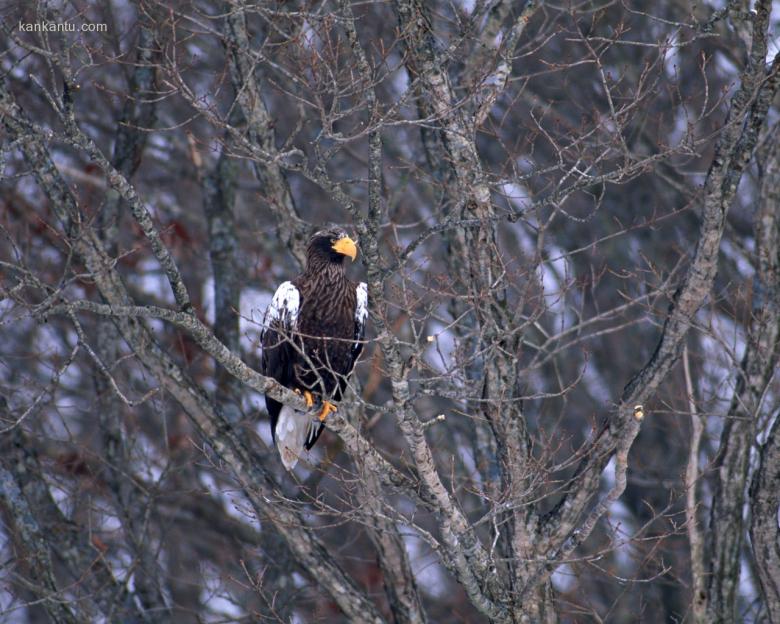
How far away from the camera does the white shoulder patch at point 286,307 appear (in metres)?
6.43

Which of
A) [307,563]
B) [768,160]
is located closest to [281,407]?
[307,563]

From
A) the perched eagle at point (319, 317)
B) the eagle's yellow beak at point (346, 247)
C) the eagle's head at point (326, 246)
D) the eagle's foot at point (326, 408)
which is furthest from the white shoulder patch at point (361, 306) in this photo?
the eagle's foot at point (326, 408)

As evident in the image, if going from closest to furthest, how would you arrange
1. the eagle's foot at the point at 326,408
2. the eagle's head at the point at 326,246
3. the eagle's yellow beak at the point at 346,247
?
1. the eagle's foot at the point at 326,408
2. the eagle's yellow beak at the point at 346,247
3. the eagle's head at the point at 326,246

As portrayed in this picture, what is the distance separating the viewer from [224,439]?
6.74m

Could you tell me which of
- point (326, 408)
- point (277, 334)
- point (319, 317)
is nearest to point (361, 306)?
point (319, 317)

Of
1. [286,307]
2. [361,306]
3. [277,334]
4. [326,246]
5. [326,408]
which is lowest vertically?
[326,408]

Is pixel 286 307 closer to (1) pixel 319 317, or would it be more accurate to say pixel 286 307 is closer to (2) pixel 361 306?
(1) pixel 319 317

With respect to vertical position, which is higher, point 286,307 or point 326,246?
point 326,246

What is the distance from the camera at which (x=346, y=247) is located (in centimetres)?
644

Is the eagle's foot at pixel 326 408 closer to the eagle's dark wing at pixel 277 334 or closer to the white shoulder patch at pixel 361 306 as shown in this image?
the eagle's dark wing at pixel 277 334

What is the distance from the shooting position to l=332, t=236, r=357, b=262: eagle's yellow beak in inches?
252

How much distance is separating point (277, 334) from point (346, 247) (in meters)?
0.64

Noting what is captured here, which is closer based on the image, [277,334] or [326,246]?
[277,334]

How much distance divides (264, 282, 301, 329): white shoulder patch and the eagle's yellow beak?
359 mm
